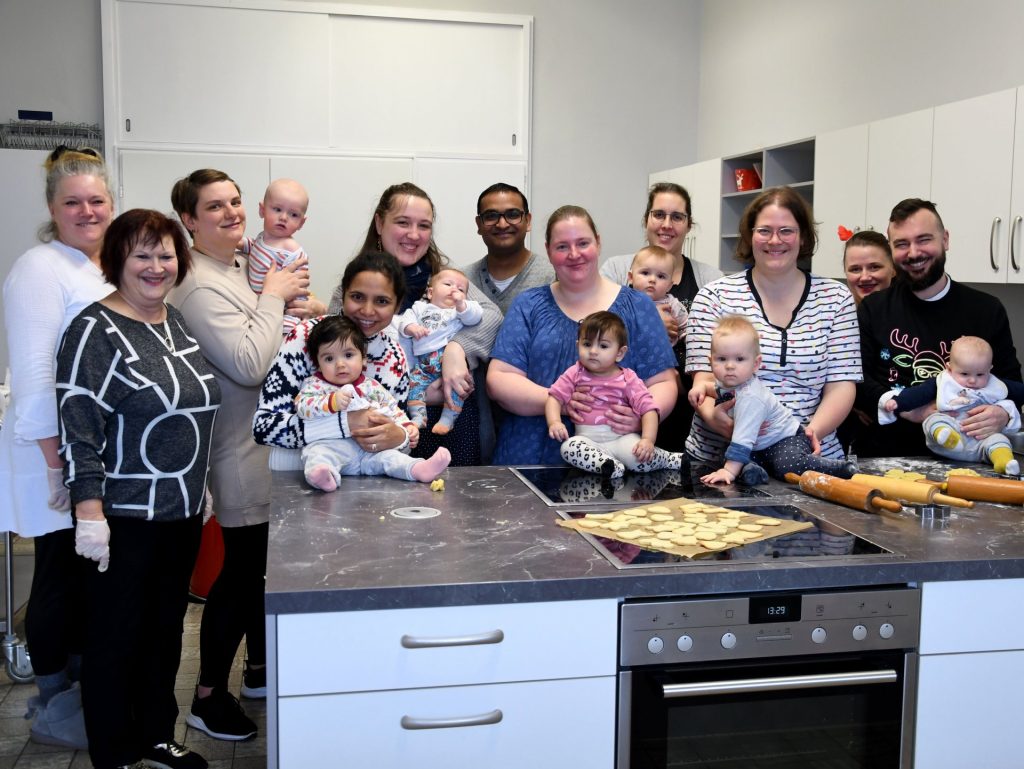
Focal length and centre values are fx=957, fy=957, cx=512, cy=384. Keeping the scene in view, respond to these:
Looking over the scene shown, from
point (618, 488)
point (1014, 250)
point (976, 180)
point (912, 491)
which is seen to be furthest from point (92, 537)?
point (976, 180)

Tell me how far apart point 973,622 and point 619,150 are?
529 cm

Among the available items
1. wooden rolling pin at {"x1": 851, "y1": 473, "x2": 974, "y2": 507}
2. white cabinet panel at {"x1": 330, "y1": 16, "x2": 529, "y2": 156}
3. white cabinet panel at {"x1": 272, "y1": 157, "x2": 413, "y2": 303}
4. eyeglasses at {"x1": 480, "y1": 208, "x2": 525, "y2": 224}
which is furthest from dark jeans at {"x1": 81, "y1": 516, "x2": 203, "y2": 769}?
white cabinet panel at {"x1": 330, "y1": 16, "x2": 529, "y2": 156}

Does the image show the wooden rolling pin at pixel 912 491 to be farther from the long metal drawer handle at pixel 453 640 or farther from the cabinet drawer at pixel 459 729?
the long metal drawer handle at pixel 453 640

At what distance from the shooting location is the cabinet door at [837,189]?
426cm

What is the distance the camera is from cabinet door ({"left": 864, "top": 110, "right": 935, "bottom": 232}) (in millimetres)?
3824

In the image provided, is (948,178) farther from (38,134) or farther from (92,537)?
(38,134)

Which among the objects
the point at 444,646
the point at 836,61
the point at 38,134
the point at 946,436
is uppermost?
the point at 836,61

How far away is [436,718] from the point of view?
5.16 ft

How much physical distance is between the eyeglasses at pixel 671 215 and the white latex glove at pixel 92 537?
2.11 meters

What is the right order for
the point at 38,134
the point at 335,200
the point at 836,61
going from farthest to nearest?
1. the point at 335,200
2. the point at 38,134
3. the point at 836,61

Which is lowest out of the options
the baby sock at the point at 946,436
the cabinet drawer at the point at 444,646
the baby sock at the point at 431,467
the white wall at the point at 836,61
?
the cabinet drawer at the point at 444,646

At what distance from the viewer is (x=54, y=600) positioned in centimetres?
249

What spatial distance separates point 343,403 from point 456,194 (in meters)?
4.09

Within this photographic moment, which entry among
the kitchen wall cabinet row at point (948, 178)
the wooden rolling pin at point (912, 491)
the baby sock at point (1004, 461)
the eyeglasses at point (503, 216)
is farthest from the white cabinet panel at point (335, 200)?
the wooden rolling pin at point (912, 491)
